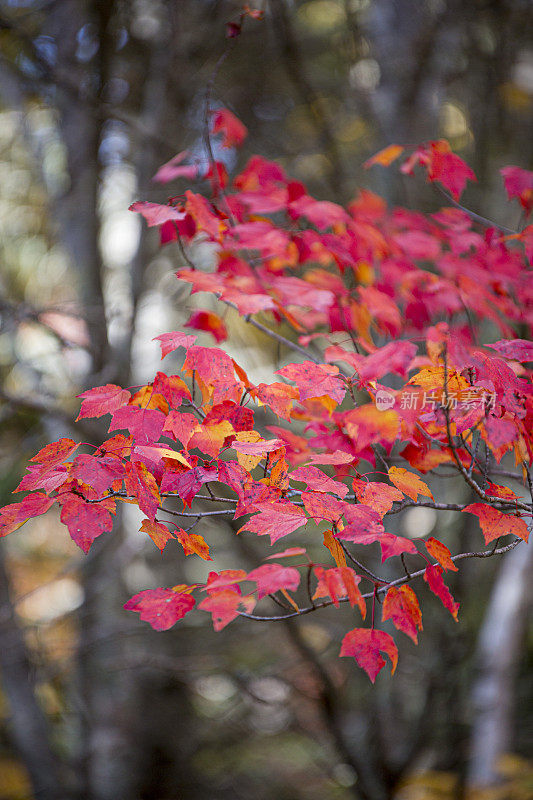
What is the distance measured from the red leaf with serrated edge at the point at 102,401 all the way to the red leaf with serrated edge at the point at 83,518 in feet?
0.54

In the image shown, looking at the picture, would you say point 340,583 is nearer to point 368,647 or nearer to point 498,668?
point 368,647

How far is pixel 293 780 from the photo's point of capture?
4.12 m

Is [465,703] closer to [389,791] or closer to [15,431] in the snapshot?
[389,791]

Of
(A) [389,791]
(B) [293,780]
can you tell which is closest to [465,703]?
(A) [389,791]

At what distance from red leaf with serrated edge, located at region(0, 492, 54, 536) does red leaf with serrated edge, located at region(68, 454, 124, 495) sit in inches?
3.5

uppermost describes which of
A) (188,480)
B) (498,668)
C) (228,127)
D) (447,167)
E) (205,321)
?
(228,127)

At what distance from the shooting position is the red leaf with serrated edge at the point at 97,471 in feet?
3.08

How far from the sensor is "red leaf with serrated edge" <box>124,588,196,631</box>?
41.1 inches

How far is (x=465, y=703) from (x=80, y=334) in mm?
2675

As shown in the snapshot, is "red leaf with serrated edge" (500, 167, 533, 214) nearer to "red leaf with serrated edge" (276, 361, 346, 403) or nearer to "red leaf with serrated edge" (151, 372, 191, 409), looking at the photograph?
"red leaf with serrated edge" (276, 361, 346, 403)

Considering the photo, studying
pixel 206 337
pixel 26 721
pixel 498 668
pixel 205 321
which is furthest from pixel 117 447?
pixel 206 337

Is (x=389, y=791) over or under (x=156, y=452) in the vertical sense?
under

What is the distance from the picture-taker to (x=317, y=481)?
1.04 meters

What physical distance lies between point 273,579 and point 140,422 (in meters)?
0.38
